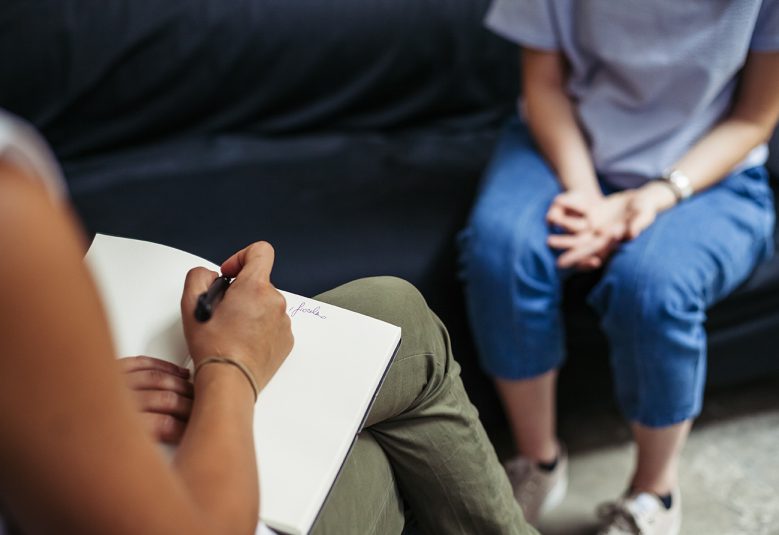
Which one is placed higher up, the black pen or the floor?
the black pen

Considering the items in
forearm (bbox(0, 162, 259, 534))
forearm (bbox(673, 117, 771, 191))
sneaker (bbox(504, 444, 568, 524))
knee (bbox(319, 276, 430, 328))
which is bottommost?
sneaker (bbox(504, 444, 568, 524))

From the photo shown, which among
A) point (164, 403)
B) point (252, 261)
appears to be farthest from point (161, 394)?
point (252, 261)

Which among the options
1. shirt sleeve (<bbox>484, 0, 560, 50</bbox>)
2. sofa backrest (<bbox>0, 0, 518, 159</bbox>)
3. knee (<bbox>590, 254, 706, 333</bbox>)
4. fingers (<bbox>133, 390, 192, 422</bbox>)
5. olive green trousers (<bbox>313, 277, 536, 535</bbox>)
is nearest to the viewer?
fingers (<bbox>133, 390, 192, 422</bbox>)

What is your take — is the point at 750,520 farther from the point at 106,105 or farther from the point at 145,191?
the point at 106,105

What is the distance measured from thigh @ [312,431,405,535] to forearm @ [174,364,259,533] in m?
0.13

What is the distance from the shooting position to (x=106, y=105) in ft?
4.74

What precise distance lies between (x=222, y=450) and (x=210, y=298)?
143mm

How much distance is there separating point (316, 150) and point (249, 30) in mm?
238

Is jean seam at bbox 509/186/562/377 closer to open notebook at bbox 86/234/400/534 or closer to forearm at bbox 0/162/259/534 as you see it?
open notebook at bbox 86/234/400/534

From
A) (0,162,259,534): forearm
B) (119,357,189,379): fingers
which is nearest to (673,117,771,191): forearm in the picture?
(119,357,189,379): fingers

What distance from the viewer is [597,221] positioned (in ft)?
3.53

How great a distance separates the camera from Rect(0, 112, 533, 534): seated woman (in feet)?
1.17

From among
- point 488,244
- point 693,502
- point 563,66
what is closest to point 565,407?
point 693,502

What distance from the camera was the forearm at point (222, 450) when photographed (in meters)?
0.48
